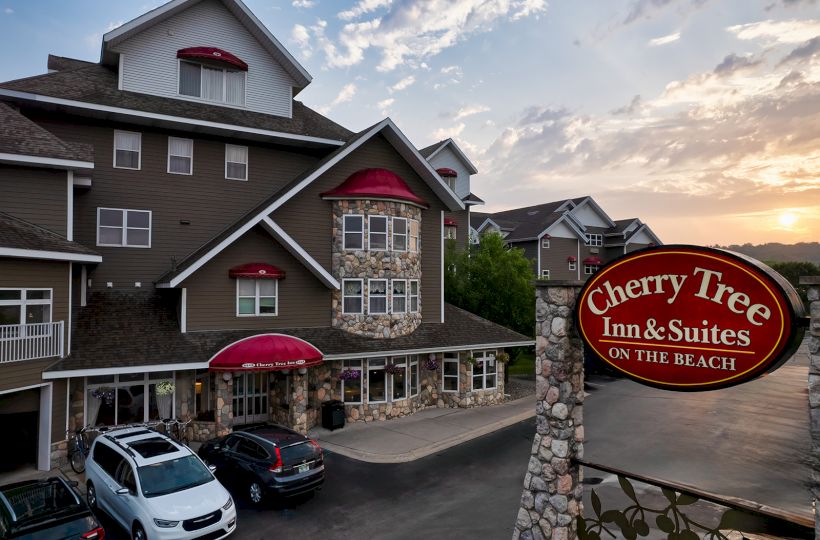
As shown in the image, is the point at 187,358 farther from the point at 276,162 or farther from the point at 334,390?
the point at 276,162

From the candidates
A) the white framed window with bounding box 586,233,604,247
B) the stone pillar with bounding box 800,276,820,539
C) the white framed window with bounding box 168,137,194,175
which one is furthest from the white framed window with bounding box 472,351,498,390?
the white framed window with bounding box 586,233,604,247

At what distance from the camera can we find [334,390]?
68.5 feet

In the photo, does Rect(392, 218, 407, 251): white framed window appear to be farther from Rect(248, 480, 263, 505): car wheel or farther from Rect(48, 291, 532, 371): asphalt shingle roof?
Rect(248, 480, 263, 505): car wheel

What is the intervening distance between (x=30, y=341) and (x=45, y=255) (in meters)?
2.62

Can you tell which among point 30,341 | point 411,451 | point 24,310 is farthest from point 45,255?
point 411,451

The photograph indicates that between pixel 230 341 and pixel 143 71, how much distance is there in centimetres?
1254

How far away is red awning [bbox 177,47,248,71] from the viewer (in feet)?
72.0

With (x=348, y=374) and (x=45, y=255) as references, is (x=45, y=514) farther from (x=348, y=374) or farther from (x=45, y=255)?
(x=348, y=374)

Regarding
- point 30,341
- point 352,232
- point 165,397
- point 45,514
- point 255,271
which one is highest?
point 352,232

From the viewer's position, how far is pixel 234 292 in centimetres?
1956

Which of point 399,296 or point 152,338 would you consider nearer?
point 152,338

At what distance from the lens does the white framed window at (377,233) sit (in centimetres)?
2209

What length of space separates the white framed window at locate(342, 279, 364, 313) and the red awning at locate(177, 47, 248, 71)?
443 inches

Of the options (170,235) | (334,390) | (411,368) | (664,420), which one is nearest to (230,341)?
(334,390)
